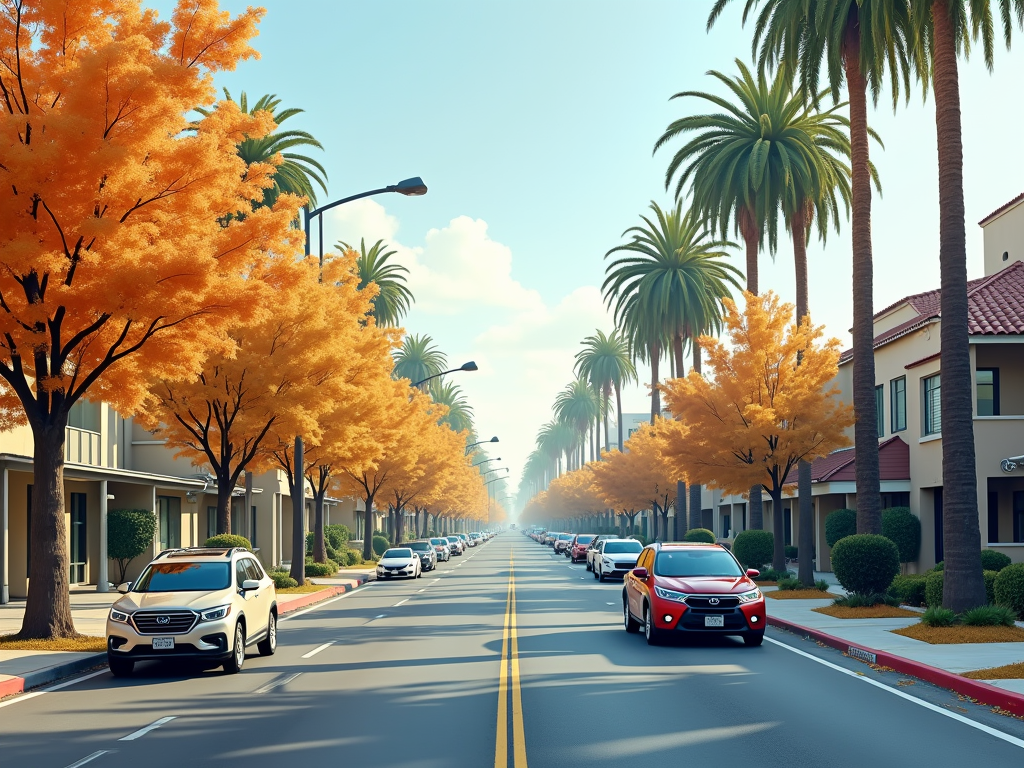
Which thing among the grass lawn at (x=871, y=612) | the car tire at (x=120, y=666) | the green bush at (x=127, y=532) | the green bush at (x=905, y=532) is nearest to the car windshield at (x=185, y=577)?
the car tire at (x=120, y=666)

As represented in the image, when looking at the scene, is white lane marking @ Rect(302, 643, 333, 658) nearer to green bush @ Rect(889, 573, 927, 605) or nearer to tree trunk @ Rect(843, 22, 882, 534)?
green bush @ Rect(889, 573, 927, 605)

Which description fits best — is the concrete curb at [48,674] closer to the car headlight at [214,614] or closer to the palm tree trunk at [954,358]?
the car headlight at [214,614]

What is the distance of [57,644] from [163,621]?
4.13 meters

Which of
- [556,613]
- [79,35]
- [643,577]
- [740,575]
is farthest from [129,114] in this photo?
[556,613]

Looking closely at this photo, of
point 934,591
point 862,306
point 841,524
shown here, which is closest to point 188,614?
point 934,591

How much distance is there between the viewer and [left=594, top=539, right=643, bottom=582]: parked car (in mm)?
41000

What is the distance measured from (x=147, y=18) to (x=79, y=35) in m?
1.21

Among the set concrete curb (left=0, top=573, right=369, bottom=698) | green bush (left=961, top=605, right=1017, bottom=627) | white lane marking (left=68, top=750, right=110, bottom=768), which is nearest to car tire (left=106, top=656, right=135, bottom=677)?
concrete curb (left=0, top=573, right=369, bottom=698)

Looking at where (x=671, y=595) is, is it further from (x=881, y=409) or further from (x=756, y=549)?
(x=881, y=409)

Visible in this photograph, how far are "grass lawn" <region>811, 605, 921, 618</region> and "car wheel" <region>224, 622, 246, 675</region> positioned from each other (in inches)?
509

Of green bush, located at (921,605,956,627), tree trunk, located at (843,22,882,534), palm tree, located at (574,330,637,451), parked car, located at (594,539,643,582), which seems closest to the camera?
green bush, located at (921,605,956,627)

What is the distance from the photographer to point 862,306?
90.5 ft

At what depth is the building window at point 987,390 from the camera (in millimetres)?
33406

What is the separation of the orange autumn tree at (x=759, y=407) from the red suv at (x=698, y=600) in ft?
37.0
